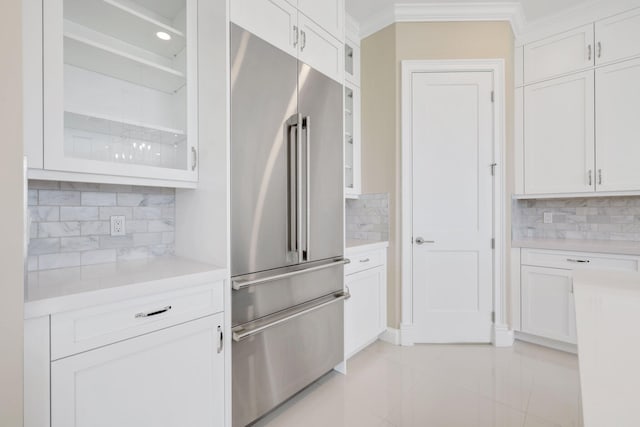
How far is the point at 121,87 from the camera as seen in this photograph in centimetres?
158

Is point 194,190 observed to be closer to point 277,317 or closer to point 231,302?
point 231,302

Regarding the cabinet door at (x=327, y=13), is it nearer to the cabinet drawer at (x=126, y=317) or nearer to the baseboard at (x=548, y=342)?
the cabinet drawer at (x=126, y=317)

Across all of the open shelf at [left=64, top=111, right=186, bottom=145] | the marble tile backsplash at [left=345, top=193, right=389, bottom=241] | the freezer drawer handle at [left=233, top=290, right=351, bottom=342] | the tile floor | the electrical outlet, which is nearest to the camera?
the open shelf at [left=64, top=111, right=186, bottom=145]

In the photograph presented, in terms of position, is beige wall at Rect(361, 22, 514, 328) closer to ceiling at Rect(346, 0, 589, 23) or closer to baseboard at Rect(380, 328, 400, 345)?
baseboard at Rect(380, 328, 400, 345)

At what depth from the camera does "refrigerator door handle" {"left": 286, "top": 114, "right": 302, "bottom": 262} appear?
5.98 ft

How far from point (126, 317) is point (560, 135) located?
3532 mm

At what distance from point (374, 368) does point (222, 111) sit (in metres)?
2.12

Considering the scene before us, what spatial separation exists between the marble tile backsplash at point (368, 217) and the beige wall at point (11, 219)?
8.20ft

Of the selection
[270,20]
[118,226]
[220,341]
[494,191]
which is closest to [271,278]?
[220,341]

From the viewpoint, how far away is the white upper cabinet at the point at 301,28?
1652 mm

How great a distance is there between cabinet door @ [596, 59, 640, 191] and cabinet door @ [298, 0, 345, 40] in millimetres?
2257

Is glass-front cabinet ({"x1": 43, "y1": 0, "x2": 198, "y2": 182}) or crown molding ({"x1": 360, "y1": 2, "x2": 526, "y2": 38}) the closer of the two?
glass-front cabinet ({"x1": 43, "y1": 0, "x2": 198, "y2": 182})

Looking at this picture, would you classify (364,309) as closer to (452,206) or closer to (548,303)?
(452,206)

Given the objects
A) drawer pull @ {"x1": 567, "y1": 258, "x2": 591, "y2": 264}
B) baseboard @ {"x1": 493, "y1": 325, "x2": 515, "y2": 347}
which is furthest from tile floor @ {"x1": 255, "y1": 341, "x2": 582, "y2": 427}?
drawer pull @ {"x1": 567, "y1": 258, "x2": 591, "y2": 264}
